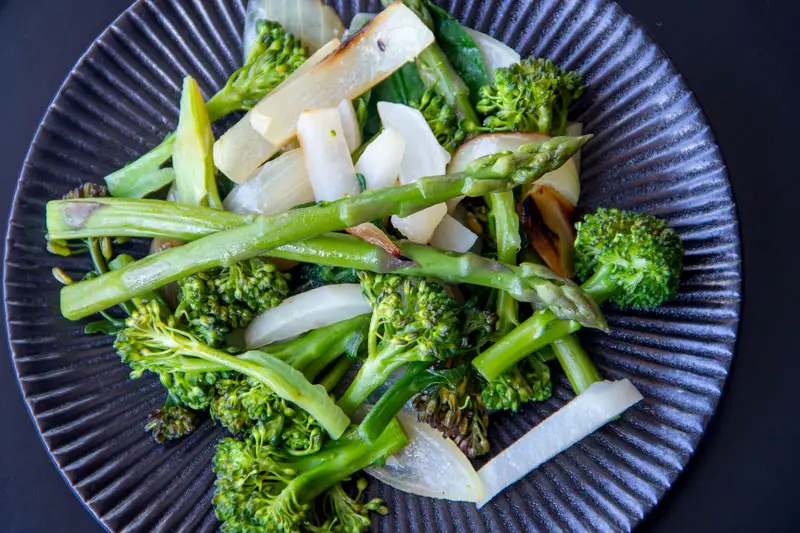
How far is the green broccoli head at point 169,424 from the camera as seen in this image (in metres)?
2.66

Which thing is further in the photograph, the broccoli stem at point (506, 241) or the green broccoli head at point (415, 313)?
the broccoli stem at point (506, 241)

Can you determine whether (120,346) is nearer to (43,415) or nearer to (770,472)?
(43,415)

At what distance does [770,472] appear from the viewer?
3.03m

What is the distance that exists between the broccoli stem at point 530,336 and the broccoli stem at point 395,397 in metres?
0.20

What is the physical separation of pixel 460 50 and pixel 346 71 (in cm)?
51

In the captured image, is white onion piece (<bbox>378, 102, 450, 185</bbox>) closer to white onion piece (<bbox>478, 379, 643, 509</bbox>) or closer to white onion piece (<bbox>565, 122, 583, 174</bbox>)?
white onion piece (<bbox>565, 122, 583, 174</bbox>)

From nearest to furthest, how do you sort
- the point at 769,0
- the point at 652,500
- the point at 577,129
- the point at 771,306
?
the point at 652,500 < the point at 577,129 < the point at 771,306 < the point at 769,0

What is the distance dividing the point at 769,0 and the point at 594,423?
7.83ft

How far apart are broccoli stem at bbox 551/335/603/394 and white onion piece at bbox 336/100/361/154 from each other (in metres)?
1.14

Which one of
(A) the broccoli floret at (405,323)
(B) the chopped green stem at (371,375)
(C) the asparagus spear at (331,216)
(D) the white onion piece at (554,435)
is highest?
(C) the asparagus spear at (331,216)

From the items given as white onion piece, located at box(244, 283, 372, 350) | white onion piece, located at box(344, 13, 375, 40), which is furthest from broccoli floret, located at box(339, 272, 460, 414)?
white onion piece, located at box(344, 13, 375, 40)

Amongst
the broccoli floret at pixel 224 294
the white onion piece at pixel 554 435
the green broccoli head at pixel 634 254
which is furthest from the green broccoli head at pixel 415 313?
the green broccoli head at pixel 634 254

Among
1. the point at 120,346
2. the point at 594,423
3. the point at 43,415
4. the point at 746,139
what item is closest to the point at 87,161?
the point at 120,346

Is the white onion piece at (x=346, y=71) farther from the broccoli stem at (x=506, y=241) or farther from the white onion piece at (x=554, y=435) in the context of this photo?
the white onion piece at (x=554, y=435)
